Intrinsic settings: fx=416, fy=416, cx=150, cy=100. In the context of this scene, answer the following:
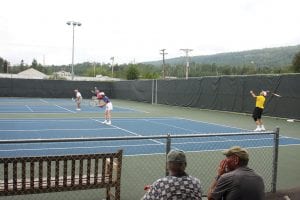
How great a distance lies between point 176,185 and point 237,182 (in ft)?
2.44

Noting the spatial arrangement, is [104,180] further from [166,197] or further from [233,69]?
[233,69]

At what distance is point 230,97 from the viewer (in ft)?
98.8

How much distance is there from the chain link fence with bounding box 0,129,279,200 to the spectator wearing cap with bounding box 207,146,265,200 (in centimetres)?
181

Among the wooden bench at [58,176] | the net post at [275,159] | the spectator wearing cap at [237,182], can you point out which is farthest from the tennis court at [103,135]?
the spectator wearing cap at [237,182]

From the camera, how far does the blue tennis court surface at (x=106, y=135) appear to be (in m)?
12.2

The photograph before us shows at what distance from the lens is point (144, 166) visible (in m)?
10.1

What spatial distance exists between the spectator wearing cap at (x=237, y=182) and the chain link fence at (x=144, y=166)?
1805 millimetres

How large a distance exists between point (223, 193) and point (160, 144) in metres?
9.26

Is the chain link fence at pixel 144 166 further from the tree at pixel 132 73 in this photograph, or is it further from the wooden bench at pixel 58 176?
the tree at pixel 132 73

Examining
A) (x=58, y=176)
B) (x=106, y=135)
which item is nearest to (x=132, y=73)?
(x=106, y=135)

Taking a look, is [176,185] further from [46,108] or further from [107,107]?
[46,108]

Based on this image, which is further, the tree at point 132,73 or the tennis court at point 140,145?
the tree at point 132,73

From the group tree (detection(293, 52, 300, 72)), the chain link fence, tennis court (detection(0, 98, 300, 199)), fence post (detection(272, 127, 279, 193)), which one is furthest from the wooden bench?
tree (detection(293, 52, 300, 72))

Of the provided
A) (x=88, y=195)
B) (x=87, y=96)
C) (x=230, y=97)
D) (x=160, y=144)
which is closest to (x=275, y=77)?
(x=230, y=97)
